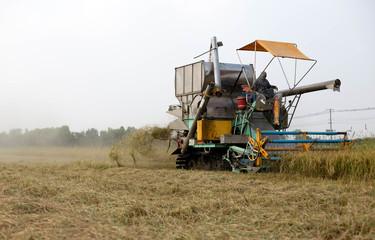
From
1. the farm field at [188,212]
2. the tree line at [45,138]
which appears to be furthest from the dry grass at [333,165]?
the tree line at [45,138]

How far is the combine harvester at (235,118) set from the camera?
26.8 feet

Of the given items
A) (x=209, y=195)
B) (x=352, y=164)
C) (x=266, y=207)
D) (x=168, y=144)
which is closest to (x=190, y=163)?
(x=168, y=144)

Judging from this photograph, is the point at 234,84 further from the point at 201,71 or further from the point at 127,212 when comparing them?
the point at 127,212

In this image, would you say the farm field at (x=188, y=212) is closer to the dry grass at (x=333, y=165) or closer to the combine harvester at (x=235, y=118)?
the dry grass at (x=333, y=165)

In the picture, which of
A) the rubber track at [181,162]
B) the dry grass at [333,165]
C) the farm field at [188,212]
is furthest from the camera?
the rubber track at [181,162]

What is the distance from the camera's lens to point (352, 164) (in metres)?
6.64

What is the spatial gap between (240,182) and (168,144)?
17.8 ft

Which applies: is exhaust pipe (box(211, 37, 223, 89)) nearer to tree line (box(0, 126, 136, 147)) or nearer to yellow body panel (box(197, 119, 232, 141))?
yellow body panel (box(197, 119, 232, 141))

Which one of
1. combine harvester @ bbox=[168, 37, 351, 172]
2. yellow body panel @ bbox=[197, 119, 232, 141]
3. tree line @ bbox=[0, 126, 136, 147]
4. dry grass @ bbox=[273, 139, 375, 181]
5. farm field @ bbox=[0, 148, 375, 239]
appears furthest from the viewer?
tree line @ bbox=[0, 126, 136, 147]

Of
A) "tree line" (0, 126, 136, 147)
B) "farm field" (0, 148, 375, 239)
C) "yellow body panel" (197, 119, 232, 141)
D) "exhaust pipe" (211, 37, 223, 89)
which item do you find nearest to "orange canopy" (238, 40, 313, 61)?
"exhaust pipe" (211, 37, 223, 89)

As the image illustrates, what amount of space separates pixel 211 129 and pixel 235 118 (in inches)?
29.3

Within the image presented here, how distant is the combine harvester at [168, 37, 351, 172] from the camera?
26.8ft

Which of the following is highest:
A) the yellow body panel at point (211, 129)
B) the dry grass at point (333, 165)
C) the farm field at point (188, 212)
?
the yellow body panel at point (211, 129)

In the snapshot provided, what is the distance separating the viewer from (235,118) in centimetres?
970
